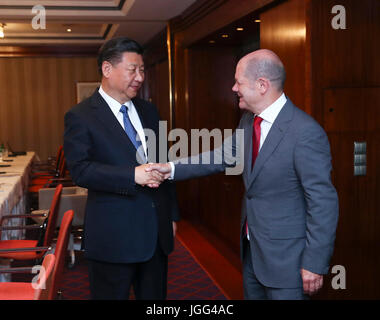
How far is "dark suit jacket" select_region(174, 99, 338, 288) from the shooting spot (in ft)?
6.76

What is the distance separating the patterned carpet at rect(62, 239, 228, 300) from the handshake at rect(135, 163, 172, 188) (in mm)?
2067

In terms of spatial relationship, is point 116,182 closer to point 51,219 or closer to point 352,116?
point 51,219

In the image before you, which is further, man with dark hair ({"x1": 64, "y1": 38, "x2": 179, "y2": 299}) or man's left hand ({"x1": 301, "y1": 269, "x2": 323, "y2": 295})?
man with dark hair ({"x1": 64, "y1": 38, "x2": 179, "y2": 299})

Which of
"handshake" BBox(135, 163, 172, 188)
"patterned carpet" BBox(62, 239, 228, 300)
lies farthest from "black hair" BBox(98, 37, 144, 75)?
"patterned carpet" BBox(62, 239, 228, 300)

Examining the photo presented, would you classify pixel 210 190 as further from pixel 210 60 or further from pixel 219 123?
pixel 210 60

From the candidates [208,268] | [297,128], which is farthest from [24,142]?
[297,128]

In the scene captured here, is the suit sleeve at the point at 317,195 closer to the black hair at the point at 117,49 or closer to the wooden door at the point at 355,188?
the black hair at the point at 117,49

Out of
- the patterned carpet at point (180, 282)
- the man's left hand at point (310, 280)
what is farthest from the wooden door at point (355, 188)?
the man's left hand at point (310, 280)

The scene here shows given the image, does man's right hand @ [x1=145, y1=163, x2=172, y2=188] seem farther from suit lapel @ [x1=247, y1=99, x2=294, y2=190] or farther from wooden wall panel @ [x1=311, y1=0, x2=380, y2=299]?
wooden wall panel @ [x1=311, y1=0, x2=380, y2=299]

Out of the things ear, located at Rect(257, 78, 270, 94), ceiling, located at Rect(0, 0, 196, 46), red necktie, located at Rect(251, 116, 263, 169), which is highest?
ceiling, located at Rect(0, 0, 196, 46)

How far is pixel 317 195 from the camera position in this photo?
2.04 m

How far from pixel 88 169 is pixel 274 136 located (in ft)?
2.84

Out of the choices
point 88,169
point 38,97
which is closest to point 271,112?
point 88,169

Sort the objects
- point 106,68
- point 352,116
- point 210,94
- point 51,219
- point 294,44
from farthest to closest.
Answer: point 210,94 < point 51,219 < point 294,44 < point 352,116 < point 106,68
